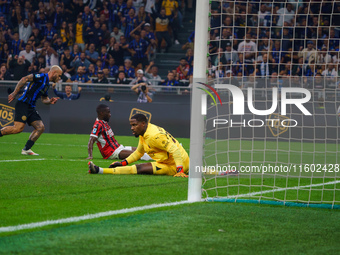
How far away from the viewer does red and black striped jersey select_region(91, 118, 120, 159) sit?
10.7 m

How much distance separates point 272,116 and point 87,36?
396 inches

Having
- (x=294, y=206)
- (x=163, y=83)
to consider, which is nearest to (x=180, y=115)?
(x=163, y=83)

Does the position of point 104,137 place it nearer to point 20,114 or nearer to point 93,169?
point 20,114

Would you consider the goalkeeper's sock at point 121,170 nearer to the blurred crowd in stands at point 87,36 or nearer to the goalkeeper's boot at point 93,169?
the goalkeeper's boot at point 93,169

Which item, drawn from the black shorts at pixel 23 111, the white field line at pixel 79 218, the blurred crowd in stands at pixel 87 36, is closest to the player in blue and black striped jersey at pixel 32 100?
the black shorts at pixel 23 111

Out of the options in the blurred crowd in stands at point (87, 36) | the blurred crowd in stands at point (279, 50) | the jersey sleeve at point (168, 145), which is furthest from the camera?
the blurred crowd in stands at point (87, 36)

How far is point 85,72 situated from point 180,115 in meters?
5.03

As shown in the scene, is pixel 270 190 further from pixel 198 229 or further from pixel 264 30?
pixel 264 30

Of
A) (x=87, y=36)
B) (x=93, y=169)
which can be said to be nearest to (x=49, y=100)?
(x=93, y=169)

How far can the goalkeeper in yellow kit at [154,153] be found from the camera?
8.08 m

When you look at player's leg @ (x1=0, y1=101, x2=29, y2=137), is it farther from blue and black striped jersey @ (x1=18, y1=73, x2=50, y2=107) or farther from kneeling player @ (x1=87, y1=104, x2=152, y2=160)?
kneeling player @ (x1=87, y1=104, x2=152, y2=160)

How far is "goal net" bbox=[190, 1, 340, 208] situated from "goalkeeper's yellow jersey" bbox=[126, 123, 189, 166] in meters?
0.52

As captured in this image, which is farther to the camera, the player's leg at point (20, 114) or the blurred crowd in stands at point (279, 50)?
the blurred crowd in stands at point (279, 50)

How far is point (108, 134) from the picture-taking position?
35.6 feet
